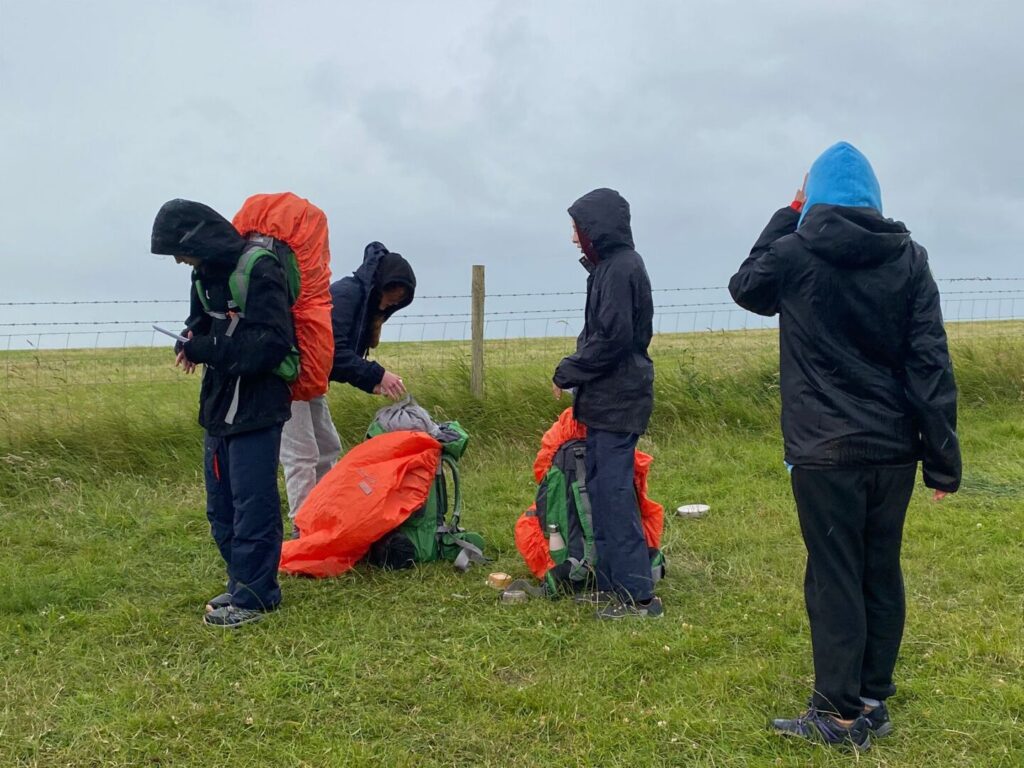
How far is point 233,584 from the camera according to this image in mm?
4418

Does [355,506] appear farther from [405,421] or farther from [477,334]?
[477,334]

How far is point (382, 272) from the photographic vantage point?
5.34m

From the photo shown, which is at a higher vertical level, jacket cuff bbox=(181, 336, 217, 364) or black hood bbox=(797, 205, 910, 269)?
black hood bbox=(797, 205, 910, 269)

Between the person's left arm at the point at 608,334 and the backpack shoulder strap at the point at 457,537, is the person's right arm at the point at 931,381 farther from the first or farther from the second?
the backpack shoulder strap at the point at 457,537

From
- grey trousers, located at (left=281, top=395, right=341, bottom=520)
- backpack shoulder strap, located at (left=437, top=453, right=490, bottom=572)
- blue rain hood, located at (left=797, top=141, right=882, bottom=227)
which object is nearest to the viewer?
blue rain hood, located at (left=797, top=141, right=882, bottom=227)

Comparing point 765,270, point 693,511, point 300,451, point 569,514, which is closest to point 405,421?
point 300,451

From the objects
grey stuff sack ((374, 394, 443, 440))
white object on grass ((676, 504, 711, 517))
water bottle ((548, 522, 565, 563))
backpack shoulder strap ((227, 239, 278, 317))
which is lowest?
white object on grass ((676, 504, 711, 517))

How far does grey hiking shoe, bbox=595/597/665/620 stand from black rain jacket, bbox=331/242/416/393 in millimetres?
1850

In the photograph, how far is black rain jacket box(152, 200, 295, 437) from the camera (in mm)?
4113

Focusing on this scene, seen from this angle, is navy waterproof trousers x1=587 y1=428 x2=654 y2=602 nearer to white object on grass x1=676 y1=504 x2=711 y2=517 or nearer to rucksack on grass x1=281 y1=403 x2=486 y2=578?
rucksack on grass x1=281 y1=403 x2=486 y2=578

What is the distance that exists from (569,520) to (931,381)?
215 cm

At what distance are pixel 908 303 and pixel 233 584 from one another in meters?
3.25

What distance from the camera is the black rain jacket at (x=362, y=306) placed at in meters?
5.18

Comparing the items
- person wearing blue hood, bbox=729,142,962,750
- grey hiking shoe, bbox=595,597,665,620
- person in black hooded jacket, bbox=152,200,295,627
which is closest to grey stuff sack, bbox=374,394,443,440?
person in black hooded jacket, bbox=152,200,295,627
